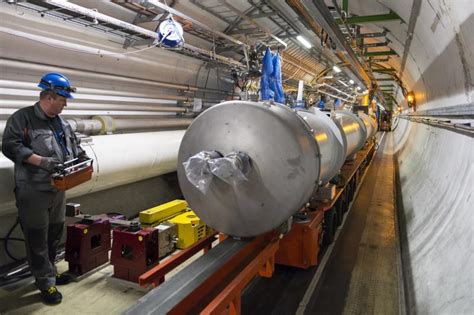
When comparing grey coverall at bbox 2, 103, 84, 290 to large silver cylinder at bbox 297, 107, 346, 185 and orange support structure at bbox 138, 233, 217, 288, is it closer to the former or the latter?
orange support structure at bbox 138, 233, 217, 288

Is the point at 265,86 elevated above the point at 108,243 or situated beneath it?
elevated above

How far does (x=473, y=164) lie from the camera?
9.00 ft

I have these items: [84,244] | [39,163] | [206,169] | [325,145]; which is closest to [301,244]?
[325,145]

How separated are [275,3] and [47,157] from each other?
2.48 metres

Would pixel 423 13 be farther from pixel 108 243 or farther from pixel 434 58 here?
pixel 108 243

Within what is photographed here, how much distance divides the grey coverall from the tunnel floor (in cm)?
170

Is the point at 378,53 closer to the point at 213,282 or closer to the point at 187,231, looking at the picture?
the point at 187,231

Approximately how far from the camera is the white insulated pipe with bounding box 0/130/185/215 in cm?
298

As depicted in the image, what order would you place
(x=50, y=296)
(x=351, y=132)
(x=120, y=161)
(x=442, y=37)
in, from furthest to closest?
(x=351, y=132), (x=120, y=161), (x=442, y=37), (x=50, y=296)

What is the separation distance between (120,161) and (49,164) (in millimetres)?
1483

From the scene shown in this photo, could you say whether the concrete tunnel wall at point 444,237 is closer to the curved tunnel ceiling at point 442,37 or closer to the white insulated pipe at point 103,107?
the curved tunnel ceiling at point 442,37

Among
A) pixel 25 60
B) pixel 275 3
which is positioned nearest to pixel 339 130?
pixel 275 3

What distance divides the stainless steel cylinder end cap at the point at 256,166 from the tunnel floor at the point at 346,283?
120cm

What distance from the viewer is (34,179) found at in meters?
2.74
